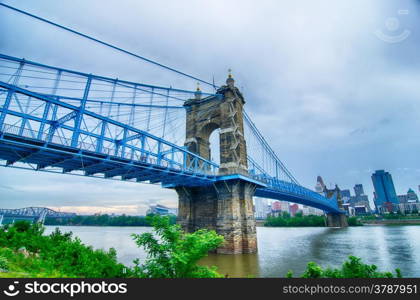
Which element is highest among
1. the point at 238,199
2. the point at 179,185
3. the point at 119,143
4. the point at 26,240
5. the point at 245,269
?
the point at 119,143

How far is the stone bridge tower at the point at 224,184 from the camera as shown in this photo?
21.8 m

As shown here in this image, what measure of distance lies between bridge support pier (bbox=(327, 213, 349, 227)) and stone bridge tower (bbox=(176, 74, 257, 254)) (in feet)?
236

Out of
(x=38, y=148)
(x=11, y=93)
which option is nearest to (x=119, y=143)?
(x=38, y=148)

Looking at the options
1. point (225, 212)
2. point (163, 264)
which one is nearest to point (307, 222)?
point (225, 212)

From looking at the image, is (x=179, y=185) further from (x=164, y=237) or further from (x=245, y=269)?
(x=164, y=237)

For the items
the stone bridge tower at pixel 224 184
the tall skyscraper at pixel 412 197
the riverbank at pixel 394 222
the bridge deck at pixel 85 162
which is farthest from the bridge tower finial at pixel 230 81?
the tall skyscraper at pixel 412 197

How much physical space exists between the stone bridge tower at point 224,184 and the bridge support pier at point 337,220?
236 ft

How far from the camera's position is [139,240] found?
23.9 ft

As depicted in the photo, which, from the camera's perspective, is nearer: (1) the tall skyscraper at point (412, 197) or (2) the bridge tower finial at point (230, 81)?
(2) the bridge tower finial at point (230, 81)

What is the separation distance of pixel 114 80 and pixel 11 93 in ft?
29.8

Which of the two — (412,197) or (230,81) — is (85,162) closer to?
(230,81)

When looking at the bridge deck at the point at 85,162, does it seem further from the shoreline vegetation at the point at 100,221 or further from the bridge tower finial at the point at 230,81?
the shoreline vegetation at the point at 100,221

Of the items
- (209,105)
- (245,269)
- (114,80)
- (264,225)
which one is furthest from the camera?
(264,225)

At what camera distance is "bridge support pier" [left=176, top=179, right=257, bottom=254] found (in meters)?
21.3
